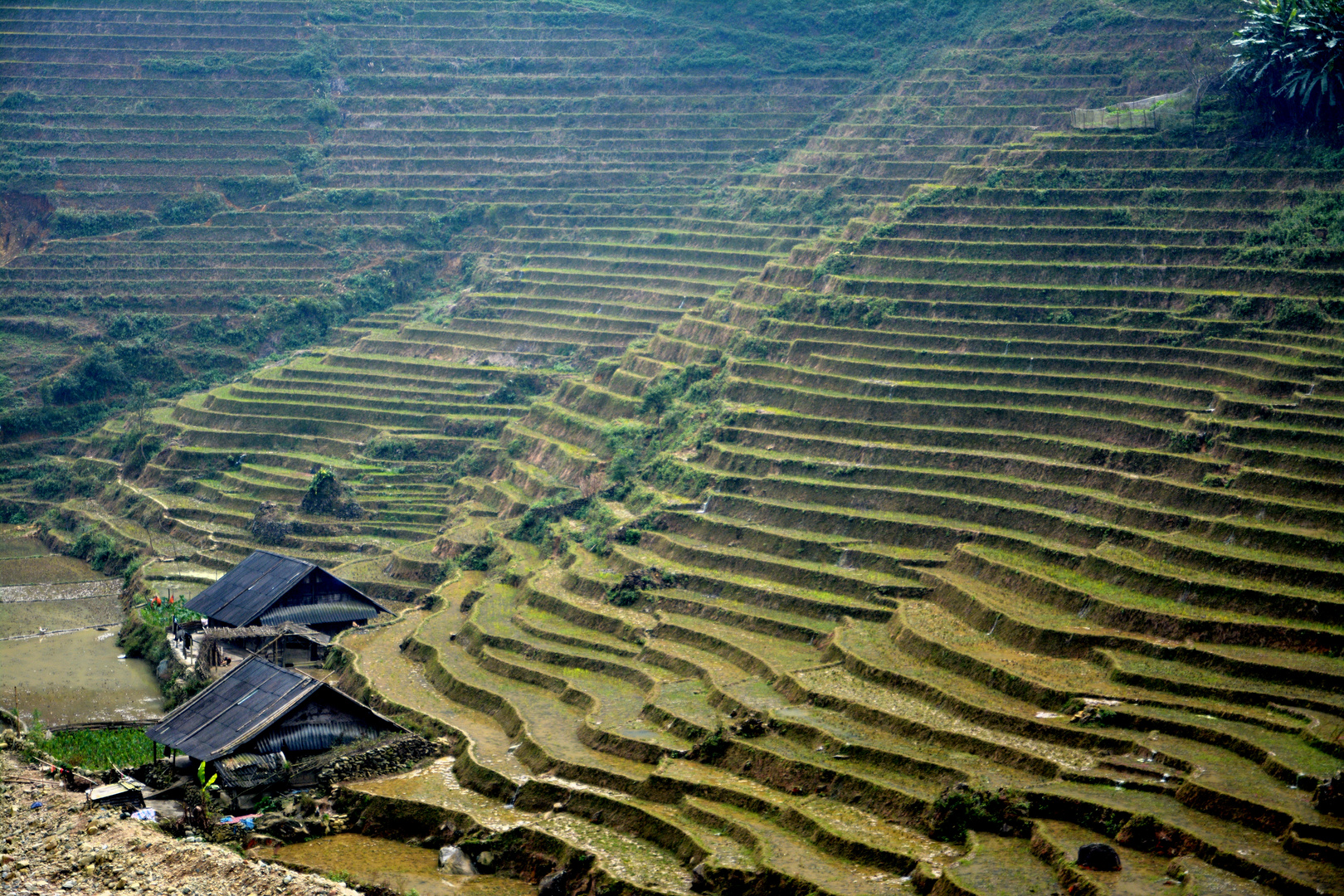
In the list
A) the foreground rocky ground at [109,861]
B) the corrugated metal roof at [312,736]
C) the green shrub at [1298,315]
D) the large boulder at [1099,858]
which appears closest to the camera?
the large boulder at [1099,858]

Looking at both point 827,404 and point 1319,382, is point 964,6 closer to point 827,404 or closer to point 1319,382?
point 827,404

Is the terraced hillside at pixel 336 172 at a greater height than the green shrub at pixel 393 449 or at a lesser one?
greater

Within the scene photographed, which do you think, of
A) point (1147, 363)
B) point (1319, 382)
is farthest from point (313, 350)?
point (1319, 382)

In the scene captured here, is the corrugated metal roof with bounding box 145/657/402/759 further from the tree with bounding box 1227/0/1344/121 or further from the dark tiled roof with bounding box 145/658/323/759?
the tree with bounding box 1227/0/1344/121

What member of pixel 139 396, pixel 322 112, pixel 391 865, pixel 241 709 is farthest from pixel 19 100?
pixel 391 865

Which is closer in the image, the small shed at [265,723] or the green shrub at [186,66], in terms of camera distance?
the small shed at [265,723]

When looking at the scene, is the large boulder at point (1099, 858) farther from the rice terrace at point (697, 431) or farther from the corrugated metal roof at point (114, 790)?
the corrugated metal roof at point (114, 790)

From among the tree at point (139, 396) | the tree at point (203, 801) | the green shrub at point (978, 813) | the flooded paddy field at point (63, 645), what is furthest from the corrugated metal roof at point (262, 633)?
the tree at point (139, 396)

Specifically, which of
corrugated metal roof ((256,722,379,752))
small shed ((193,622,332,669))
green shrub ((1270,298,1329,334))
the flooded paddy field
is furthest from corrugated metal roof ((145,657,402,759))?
green shrub ((1270,298,1329,334))
